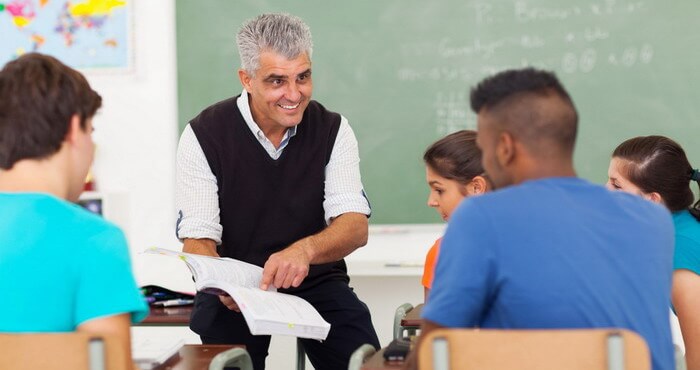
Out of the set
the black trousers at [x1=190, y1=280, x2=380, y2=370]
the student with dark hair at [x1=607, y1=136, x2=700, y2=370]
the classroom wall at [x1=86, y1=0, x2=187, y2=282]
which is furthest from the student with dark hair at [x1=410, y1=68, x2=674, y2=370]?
the classroom wall at [x1=86, y1=0, x2=187, y2=282]

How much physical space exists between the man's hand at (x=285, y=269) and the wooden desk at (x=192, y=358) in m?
0.34

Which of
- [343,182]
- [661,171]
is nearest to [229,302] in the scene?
[343,182]

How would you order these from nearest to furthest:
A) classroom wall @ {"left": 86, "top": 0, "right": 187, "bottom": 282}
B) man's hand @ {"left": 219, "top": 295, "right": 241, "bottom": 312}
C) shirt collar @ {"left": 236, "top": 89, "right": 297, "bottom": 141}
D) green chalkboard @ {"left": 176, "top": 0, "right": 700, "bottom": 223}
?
1. man's hand @ {"left": 219, "top": 295, "right": 241, "bottom": 312}
2. shirt collar @ {"left": 236, "top": 89, "right": 297, "bottom": 141}
3. green chalkboard @ {"left": 176, "top": 0, "right": 700, "bottom": 223}
4. classroom wall @ {"left": 86, "top": 0, "right": 187, "bottom": 282}

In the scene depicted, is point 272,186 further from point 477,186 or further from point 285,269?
point 477,186

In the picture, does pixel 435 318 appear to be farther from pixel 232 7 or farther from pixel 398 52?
pixel 232 7

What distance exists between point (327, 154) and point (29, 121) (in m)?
1.54

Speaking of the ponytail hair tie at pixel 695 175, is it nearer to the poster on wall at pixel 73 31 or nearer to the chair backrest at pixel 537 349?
the chair backrest at pixel 537 349

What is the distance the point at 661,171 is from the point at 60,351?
1.86 meters

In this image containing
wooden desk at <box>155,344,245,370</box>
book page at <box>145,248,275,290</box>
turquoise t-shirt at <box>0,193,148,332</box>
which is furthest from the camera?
book page at <box>145,248,275,290</box>

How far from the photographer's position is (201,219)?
3023 mm

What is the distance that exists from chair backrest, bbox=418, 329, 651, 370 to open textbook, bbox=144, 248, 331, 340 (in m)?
0.67

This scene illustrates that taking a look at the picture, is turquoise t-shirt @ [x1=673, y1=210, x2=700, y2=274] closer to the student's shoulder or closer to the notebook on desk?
the notebook on desk

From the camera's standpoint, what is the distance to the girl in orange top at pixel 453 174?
2.94 m

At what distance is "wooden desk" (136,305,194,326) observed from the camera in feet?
10.0
